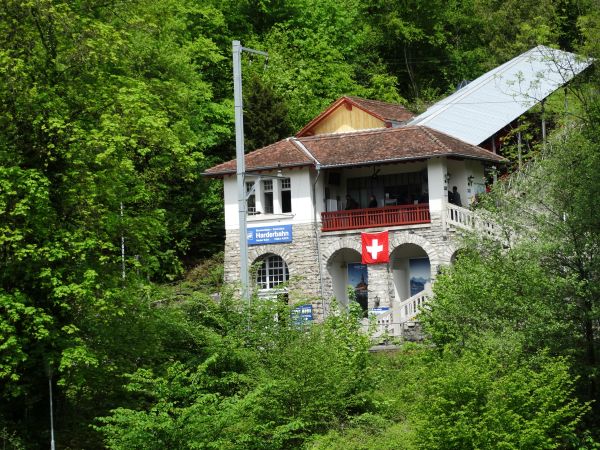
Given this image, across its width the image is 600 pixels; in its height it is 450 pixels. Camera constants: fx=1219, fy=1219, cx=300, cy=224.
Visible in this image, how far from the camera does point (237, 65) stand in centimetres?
2988

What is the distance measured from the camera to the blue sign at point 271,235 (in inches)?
1896

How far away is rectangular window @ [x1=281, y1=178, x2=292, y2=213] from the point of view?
4869 centimetres

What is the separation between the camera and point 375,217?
47500 mm

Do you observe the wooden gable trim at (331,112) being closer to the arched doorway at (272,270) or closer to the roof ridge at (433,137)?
the roof ridge at (433,137)

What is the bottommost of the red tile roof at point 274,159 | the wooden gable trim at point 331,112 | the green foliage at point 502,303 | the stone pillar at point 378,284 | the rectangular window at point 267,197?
the green foliage at point 502,303

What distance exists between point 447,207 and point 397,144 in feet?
11.2

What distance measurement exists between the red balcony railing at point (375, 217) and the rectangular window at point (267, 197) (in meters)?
2.26

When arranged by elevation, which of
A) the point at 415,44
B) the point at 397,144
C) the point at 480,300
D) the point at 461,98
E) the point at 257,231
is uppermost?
the point at 415,44

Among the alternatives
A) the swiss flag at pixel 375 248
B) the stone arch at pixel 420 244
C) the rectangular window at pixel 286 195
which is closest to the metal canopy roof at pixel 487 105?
the stone arch at pixel 420 244

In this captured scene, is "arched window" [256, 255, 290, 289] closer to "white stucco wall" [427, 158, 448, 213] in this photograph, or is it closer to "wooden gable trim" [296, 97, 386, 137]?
"white stucco wall" [427, 158, 448, 213]

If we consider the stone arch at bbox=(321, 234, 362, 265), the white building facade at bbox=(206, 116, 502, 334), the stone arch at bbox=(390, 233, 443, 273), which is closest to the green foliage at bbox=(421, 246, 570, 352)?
the stone arch at bbox=(390, 233, 443, 273)

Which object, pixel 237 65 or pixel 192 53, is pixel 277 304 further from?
pixel 192 53

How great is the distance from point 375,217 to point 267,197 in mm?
4698

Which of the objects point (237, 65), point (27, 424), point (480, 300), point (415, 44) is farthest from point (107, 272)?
point (415, 44)
